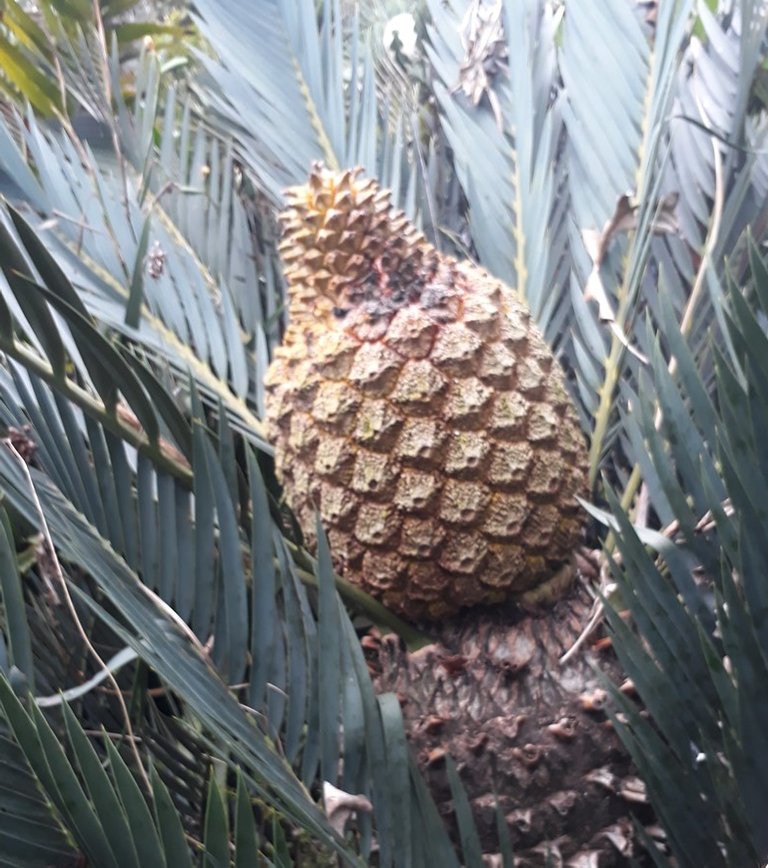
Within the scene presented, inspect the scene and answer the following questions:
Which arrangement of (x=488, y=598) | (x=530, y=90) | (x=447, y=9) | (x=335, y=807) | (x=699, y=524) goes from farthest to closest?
(x=447, y=9), (x=530, y=90), (x=488, y=598), (x=699, y=524), (x=335, y=807)

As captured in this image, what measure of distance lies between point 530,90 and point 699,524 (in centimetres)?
50

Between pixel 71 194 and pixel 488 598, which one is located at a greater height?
pixel 71 194

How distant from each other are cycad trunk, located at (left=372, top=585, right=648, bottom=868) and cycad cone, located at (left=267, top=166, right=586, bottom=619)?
45 millimetres

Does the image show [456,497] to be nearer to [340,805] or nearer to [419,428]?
[419,428]

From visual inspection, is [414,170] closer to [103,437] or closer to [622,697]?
[103,437]

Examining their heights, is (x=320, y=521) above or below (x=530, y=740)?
above

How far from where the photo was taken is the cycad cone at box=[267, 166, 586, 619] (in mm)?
604

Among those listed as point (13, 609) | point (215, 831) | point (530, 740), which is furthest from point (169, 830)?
point (530, 740)

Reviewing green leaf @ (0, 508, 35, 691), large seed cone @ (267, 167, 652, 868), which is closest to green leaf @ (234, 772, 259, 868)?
green leaf @ (0, 508, 35, 691)

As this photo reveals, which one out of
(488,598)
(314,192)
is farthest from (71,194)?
(488,598)

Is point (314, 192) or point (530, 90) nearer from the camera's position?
point (314, 192)

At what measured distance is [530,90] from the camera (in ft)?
2.81

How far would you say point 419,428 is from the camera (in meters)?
0.60

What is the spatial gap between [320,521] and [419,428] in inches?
6.8
